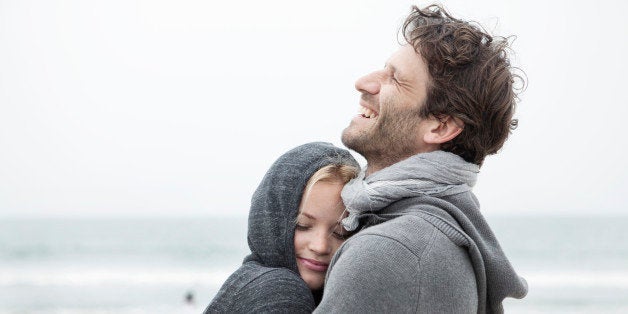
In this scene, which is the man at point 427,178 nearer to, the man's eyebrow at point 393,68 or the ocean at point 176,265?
the man's eyebrow at point 393,68

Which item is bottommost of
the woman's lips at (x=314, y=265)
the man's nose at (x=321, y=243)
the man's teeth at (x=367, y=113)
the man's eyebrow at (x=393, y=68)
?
the woman's lips at (x=314, y=265)

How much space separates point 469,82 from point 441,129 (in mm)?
187

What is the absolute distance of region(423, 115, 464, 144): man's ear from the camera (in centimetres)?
269

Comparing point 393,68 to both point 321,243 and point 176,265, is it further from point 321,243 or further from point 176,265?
point 176,265

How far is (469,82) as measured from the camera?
266cm

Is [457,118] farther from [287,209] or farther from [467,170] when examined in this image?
[287,209]

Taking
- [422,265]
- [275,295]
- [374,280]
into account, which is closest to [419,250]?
[422,265]

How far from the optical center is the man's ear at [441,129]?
8.84ft

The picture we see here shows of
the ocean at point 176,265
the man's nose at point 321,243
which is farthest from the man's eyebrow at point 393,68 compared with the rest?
the ocean at point 176,265

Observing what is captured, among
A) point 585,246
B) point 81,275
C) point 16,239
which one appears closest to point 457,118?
point 81,275

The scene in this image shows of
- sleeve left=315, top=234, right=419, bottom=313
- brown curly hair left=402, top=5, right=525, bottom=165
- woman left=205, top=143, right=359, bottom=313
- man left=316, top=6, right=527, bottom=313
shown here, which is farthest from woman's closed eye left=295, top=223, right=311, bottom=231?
sleeve left=315, top=234, right=419, bottom=313

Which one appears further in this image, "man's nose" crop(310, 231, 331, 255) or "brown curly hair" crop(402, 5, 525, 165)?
"man's nose" crop(310, 231, 331, 255)

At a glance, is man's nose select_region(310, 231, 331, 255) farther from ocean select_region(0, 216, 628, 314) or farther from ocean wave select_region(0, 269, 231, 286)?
ocean wave select_region(0, 269, 231, 286)

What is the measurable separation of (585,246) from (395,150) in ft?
95.5
